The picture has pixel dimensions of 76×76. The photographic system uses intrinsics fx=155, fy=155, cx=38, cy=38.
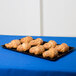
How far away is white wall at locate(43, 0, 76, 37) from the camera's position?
2490 mm

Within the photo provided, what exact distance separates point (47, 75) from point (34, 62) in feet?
0.40

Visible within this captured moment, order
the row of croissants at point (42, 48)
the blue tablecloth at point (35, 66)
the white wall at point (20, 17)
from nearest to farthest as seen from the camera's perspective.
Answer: the blue tablecloth at point (35, 66), the row of croissants at point (42, 48), the white wall at point (20, 17)

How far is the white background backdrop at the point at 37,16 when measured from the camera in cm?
252

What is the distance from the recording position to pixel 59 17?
2.57 metres

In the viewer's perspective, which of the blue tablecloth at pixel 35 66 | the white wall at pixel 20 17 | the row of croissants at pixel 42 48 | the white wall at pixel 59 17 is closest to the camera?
the blue tablecloth at pixel 35 66

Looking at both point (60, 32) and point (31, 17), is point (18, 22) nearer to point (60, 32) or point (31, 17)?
point (31, 17)

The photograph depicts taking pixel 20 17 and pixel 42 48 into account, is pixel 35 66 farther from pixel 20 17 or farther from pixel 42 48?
pixel 20 17

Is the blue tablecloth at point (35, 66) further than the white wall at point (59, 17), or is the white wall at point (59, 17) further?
the white wall at point (59, 17)

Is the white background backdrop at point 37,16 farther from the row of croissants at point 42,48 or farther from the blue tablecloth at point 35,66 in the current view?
the blue tablecloth at point 35,66

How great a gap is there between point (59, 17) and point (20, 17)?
70cm

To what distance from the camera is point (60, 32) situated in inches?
104

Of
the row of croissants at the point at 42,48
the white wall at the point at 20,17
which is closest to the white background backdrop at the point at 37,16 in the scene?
the white wall at the point at 20,17

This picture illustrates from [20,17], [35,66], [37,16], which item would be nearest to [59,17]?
[37,16]

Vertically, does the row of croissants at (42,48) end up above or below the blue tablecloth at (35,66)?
above
